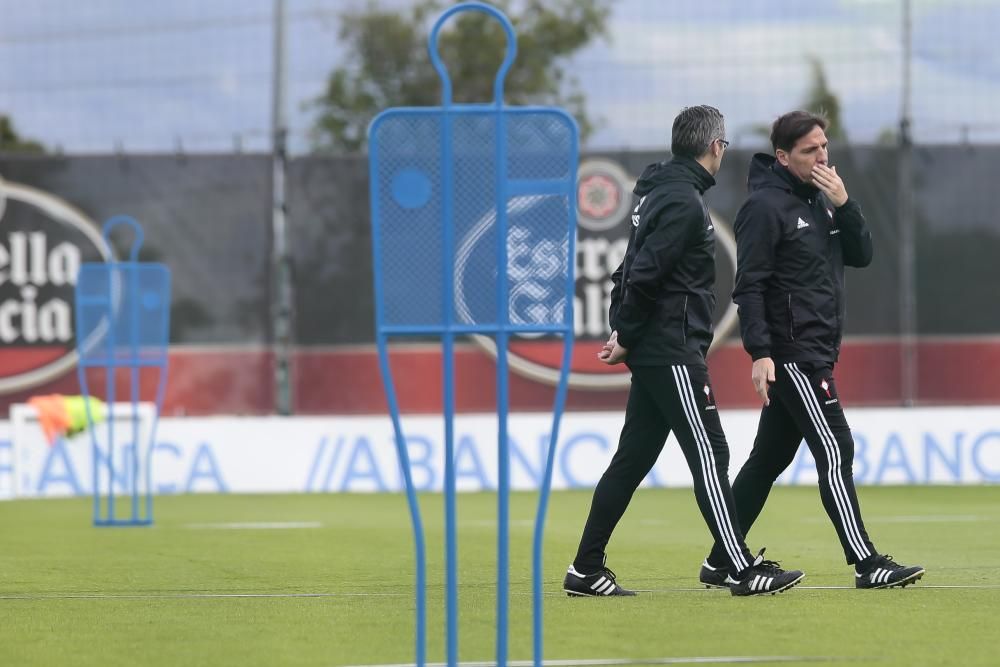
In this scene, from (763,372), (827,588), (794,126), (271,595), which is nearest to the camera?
(763,372)

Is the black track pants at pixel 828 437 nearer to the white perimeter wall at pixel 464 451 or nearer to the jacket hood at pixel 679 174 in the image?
the jacket hood at pixel 679 174

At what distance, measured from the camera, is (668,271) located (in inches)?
281

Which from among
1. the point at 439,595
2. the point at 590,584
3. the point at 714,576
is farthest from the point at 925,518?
the point at 439,595

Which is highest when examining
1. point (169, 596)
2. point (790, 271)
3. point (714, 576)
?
point (790, 271)

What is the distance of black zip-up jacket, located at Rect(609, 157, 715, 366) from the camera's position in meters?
7.09

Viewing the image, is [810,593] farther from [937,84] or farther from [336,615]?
[937,84]

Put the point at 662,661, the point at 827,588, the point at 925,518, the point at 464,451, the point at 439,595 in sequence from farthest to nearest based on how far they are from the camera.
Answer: the point at 464,451 < the point at 925,518 < the point at 827,588 < the point at 439,595 < the point at 662,661

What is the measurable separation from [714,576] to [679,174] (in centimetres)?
180

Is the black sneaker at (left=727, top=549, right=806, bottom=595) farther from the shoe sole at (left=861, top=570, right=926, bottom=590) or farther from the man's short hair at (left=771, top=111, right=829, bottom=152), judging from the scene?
the man's short hair at (left=771, top=111, right=829, bottom=152)

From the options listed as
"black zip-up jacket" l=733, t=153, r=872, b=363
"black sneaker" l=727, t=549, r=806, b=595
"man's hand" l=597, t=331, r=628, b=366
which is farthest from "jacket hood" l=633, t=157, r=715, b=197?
"black sneaker" l=727, t=549, r=806, b=595

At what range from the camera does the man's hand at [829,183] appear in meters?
7.41

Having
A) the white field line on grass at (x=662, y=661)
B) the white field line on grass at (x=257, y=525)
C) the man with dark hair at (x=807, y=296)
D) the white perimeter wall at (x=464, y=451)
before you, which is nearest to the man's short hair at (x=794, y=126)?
the man with dark hair at (x=807, y=296)

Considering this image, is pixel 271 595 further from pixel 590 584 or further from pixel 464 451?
pixel 464 451

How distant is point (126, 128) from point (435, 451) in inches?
280
